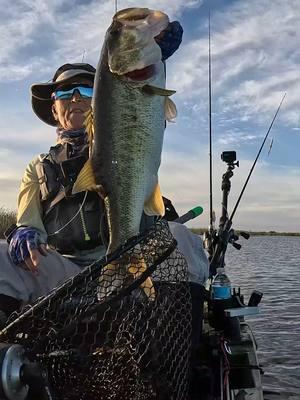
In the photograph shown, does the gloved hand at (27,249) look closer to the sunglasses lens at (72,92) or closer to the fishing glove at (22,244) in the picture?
the fishing glove at (22,244)

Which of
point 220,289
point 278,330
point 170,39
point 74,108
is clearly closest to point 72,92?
point 74,108

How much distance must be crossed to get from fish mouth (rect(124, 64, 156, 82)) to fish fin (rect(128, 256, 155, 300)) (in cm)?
95

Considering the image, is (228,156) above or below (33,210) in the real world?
above

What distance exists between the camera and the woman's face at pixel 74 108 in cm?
435

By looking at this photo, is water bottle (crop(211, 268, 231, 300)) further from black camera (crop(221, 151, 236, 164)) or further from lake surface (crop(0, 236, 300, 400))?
lake surface (crop(0, 236, 300, 400))

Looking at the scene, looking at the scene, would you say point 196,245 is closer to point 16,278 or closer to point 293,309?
point 16,278

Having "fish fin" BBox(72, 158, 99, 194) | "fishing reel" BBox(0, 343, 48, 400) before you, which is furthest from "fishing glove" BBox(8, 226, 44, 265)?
"fishing reel" BBox(0, 343, 48, 400)

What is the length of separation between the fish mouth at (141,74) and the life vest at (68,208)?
3.59 ft

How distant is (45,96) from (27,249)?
1.75 meters

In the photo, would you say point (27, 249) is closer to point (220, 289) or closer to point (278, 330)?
point (220, 289)

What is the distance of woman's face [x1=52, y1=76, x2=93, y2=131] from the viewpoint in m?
4.35

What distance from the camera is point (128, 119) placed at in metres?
2.94

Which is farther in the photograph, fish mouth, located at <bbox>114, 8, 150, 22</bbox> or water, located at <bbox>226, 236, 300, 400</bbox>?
water, located at <bbox>226, 236, 300, 400</bbox>

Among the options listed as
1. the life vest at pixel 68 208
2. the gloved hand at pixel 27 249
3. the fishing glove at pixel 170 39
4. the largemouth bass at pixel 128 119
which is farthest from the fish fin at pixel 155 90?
the gloved hand at pixel 27 249
